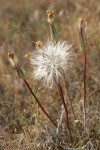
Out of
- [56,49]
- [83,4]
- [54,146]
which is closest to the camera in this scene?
[56,49]

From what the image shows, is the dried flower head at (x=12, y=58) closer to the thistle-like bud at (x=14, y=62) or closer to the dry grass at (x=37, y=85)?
the thistle-like bud at (x=14, y=62)

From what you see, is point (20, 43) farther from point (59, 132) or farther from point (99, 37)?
point (59, 132)

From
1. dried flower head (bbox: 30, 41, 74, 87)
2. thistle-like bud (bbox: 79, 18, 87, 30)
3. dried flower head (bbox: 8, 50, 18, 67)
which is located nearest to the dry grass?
dried flower head (bbox: 30, 41, 74, 87)

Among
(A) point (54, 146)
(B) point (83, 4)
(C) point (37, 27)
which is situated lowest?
(A) point (54, 146)

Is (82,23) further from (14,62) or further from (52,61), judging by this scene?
(14,62)

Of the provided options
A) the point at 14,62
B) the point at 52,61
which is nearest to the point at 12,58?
the point at 14,62

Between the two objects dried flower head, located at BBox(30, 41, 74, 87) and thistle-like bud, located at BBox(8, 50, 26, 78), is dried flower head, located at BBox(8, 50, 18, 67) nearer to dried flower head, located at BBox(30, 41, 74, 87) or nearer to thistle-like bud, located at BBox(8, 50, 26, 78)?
thistle-like bud, located at BBox(8, 50, 26, 78)

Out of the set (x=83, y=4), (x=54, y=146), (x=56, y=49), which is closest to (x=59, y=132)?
(x=54, y=146)
